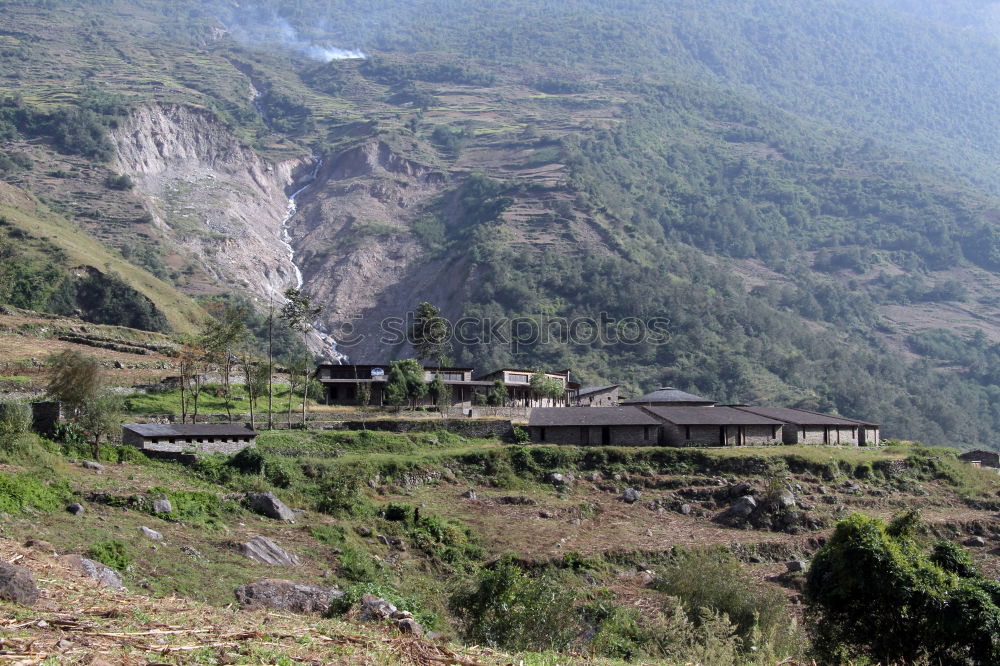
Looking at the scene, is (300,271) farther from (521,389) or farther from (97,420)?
(97,420)

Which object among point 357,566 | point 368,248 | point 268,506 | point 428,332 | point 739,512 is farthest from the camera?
point 368,248

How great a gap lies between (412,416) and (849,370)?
87.4 meters

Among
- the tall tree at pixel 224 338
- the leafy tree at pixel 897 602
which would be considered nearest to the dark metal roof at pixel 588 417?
the tall tree at pixel 224 338

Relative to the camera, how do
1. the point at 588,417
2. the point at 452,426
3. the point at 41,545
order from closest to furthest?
1. the point at 41,545
2. the point at 452,426
3. the point at 588,417

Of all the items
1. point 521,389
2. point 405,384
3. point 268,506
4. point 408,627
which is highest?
point 405,384

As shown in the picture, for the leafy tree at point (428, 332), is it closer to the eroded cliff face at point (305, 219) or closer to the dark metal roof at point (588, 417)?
the dark metal roof at point (588, 417)

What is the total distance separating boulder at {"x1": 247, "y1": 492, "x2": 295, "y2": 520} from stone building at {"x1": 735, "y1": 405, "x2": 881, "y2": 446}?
32071 mm

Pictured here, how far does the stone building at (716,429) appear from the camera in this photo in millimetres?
47938

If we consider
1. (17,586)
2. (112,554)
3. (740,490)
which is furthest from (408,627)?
(740,490)

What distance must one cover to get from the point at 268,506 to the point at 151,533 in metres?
6.79

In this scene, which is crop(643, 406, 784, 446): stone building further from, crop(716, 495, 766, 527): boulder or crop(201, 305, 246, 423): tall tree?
crop(201, 305, 246, 423): tall tree

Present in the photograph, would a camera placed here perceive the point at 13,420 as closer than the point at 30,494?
No

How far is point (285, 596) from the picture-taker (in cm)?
1955

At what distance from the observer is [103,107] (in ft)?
536
